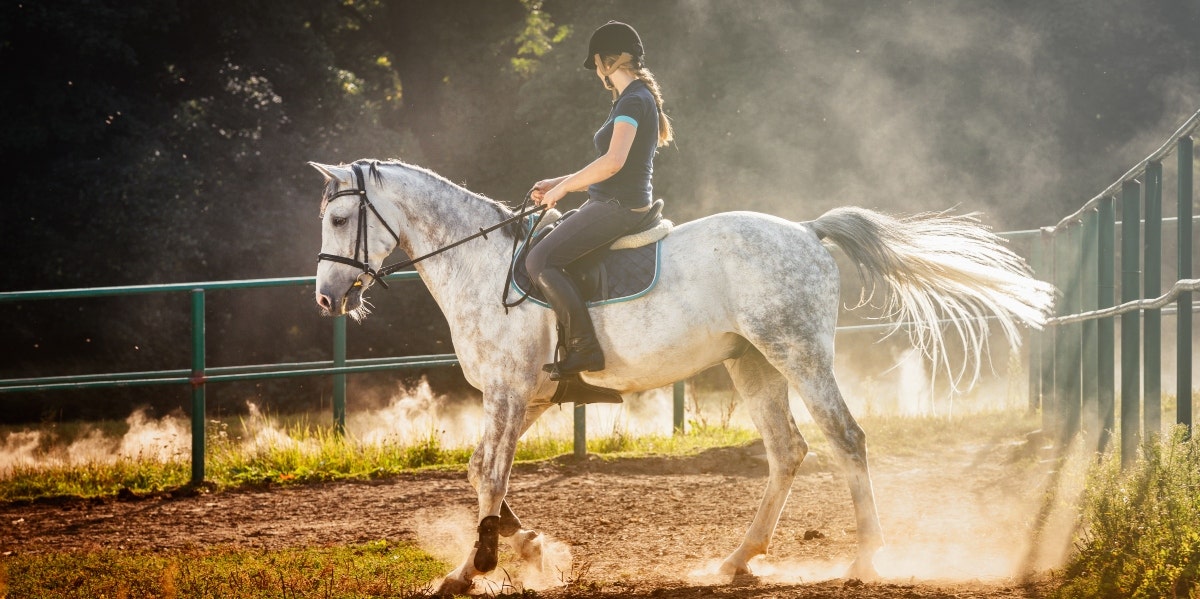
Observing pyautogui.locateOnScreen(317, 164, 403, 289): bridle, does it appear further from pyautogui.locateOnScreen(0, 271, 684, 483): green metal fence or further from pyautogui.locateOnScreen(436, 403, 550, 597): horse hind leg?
pyautogui.locateOnScreen(0, 271, 684, 483): green metal fence

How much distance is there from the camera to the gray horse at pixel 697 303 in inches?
232

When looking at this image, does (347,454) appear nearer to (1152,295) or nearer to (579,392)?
(579,392)

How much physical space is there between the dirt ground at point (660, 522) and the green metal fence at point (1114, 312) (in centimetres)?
72

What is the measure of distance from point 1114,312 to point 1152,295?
32.3 inches

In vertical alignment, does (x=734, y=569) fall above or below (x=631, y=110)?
below

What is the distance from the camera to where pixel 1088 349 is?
8.54 meters

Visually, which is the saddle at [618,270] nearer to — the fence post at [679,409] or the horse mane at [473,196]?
the horse mane at [473,196]

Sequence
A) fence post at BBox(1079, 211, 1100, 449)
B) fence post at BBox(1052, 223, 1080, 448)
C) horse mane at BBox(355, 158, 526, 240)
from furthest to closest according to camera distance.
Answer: fence post at BBox(1052, 223, 1080, 448) < fence post at BBox(1079, 211, 1100, 449) < horse mane at BBox(355, 158, 526, 240)

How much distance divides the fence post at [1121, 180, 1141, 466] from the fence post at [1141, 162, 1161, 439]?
0.29m

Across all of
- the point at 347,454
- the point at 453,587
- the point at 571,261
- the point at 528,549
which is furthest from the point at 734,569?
the point at 347,454

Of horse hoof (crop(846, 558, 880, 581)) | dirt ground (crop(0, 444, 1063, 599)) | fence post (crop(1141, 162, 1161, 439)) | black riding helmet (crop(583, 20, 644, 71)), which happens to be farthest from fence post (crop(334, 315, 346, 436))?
fence post (crop(1141, 162, 1161, 439))

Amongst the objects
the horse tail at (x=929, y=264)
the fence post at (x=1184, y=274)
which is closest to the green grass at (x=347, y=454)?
the horse tail at (x=929, y=264)

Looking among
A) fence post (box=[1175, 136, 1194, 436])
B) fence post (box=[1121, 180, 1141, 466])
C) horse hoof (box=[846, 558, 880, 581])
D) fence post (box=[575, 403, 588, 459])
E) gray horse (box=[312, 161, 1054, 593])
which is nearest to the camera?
fence post (box=[1175, 136, 1194, 436])

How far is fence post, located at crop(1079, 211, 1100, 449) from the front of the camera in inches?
333
